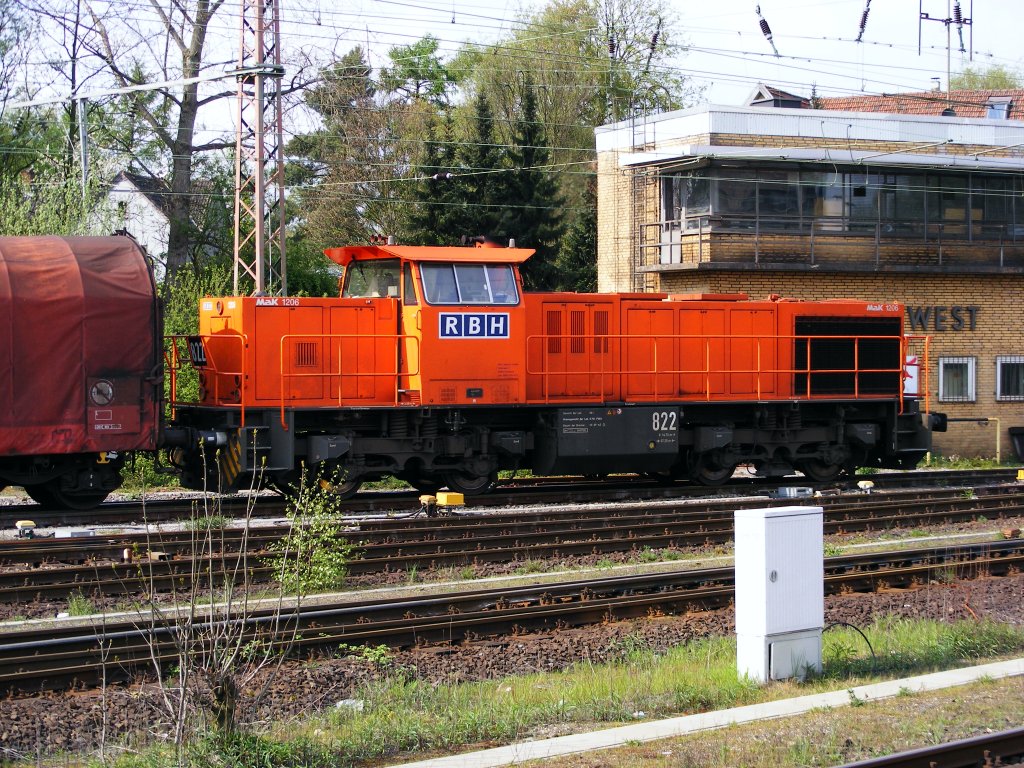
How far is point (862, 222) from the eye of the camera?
2702 cm

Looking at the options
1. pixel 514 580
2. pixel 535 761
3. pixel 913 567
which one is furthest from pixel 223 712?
pixel 913 567

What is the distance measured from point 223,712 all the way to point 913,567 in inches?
334

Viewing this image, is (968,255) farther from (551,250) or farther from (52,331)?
(52,331)

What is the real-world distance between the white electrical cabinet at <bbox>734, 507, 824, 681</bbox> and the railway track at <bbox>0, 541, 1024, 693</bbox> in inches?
86.6

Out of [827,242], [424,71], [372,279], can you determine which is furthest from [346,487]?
[424,71]

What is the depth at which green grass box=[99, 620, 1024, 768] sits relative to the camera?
21.3 feet

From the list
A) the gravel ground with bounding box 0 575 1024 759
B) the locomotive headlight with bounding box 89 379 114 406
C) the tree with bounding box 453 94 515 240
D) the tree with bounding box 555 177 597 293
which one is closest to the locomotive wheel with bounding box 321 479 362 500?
the locomotive headlight with bounding box 89 379 114 406

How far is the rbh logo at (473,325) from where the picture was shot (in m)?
16.8

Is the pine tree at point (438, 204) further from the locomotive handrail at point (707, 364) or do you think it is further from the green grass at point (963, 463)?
the locomotive handrail at point (707, 364)

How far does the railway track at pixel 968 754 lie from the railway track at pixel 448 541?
574 centimetres

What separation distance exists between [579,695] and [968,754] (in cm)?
256

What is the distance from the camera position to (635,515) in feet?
52.8

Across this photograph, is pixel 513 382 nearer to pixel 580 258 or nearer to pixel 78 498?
pixel 78 498

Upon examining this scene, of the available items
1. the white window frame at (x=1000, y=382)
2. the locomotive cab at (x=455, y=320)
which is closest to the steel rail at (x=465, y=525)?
the locomotive cab at (x=455, y=320)
